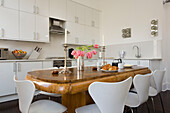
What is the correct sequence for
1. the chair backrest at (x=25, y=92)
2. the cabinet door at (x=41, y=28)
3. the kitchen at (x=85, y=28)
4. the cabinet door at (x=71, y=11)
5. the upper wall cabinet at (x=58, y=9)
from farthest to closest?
the cabinet door at (x=71, y=11)
the upper wall cabinet at (x=58, y=9)
the cabinet door at (x=41, y=28)
the kitchen at (x=85, y=28)
the chair backrest at (x=25, y=92)

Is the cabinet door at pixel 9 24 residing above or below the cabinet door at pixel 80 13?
below

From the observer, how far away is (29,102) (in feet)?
3.40

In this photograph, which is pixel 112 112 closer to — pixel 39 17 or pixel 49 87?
pixel 49 87

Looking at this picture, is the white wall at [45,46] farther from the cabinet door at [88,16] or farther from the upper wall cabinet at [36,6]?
the cabinet door at [88,16]

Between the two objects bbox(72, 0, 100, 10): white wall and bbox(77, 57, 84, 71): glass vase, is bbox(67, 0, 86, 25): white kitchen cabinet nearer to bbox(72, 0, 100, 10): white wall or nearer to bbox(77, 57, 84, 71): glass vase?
bbox(72, 0, 100, 10): white wall

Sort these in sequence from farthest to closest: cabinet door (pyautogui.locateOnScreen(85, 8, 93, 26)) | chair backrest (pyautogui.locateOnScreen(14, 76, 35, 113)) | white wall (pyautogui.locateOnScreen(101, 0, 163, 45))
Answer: cabinet door (pyautogui.locateOnScreen(85, 8, 93, 26)) < white wall (pyautogui.locateOnScreen(101, 0, 163, 45)) < chair backrest (pyautogui.locateOnScreen(14, 76, 35, 113))

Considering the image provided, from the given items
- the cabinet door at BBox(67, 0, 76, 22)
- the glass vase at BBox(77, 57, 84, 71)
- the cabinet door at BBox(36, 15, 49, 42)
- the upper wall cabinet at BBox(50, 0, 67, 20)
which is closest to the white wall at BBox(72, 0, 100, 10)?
the cabinet door at BBox(67, 0, 76, 22)

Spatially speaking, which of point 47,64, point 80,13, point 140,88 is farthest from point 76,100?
point 80,13

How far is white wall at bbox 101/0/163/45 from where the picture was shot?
13.0 feet

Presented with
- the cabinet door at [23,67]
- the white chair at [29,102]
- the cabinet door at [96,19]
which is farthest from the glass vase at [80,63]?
the cabinet door at [96,19]

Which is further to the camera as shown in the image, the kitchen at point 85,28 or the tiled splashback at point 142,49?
the tiled splashback at point 142,49

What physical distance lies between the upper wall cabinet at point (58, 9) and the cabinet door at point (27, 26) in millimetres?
662

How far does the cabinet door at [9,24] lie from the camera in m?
2.84

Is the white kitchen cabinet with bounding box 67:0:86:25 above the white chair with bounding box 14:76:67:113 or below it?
above
